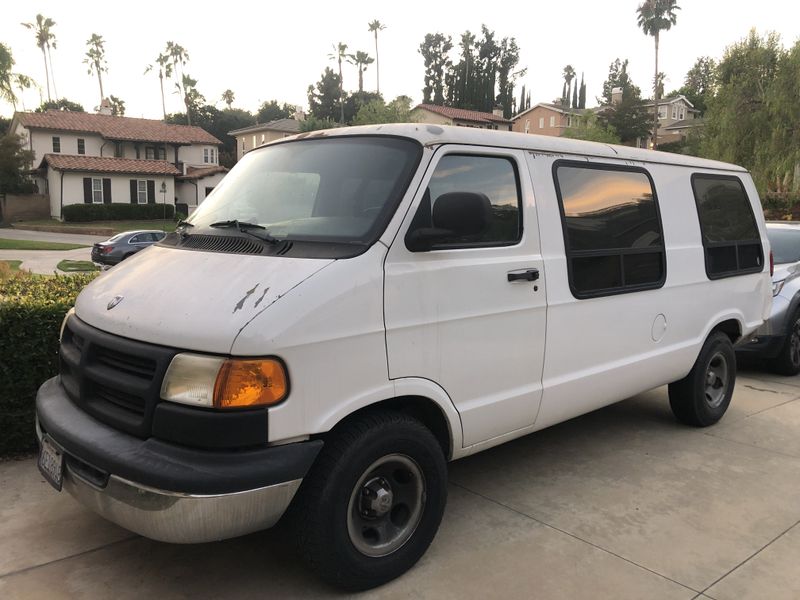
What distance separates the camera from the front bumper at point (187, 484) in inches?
93.2

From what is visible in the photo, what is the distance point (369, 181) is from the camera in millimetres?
3137

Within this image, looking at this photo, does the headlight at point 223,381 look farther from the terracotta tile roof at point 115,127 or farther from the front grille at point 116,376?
the terracotta tile roof at point 115,127

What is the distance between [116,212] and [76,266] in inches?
1020

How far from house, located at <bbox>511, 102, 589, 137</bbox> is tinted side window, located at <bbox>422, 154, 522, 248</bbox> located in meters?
68.7

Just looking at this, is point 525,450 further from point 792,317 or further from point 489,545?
point 792,317

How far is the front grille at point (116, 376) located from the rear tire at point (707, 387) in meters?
4.14

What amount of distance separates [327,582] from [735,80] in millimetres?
33896

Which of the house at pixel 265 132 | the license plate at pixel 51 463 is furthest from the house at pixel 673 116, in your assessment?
the license plate at pixel 51 463

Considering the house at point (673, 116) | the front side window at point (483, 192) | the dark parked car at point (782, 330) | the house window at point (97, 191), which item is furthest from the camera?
the house at point (673, 116)

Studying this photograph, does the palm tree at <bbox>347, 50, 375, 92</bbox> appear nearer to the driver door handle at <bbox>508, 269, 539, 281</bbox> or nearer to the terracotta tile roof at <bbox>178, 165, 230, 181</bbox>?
the terracotta tile roof at <bbox>178, 165, 230, 181</bbox>

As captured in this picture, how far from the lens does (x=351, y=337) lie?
A: 106 inches

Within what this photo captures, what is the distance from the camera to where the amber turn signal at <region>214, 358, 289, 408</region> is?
2420 millimetres

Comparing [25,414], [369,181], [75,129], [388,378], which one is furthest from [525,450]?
[75,129]

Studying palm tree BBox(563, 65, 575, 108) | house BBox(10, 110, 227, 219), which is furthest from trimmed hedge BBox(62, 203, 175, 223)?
palm tree BBox(563, 65, 575, 108)
